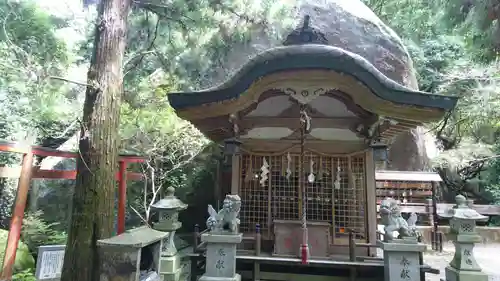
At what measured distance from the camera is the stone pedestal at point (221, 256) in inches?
181

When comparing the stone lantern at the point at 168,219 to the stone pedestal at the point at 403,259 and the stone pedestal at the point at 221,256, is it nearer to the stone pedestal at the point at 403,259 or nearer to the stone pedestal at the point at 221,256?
the stone pedestal at the point at 221,256

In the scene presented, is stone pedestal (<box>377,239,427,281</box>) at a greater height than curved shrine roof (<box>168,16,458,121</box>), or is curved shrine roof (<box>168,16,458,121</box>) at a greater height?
curved shrine roof (<box>168,16,458,121</box>)

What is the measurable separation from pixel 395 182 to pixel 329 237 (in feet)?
18.3

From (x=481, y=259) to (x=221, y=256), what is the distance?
795 cm

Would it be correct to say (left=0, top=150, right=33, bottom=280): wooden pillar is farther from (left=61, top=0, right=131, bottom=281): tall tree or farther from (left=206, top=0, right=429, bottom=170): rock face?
(left=206, top=0, right=429, bottom=170): rock face

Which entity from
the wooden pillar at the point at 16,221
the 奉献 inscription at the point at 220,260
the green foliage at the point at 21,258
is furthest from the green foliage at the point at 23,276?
the 奉献 inscription at the point at 220,260

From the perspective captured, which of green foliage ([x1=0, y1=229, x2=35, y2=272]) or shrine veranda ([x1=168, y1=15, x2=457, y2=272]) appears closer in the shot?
shrine veranda ([x1=168, y1=15, x2=457, y2=272])

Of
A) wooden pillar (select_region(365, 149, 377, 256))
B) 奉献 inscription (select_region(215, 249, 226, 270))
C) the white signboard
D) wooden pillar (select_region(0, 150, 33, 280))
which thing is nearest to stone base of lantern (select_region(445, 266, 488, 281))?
wooden pillar (select_region(365, 149, 377, 256))

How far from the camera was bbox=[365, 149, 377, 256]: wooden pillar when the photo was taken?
5711 millimetres

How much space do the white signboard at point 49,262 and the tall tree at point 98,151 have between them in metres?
1.35

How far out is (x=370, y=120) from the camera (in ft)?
17.7

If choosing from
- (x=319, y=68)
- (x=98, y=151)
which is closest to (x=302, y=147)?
(x=319, y=68)

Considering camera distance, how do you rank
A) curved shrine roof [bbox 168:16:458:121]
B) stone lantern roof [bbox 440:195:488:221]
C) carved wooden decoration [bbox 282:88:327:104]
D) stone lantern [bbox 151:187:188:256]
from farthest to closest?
stone lantern [bbox 151:187:188:256]
stone lantern roof [bbox 440:195:488:221]
carved wooden decoration [bbox 282:88:327:104]
curved shrine roof [bbox 168:16:458:121]

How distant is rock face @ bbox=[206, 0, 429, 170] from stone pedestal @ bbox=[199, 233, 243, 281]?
7.82 meters
